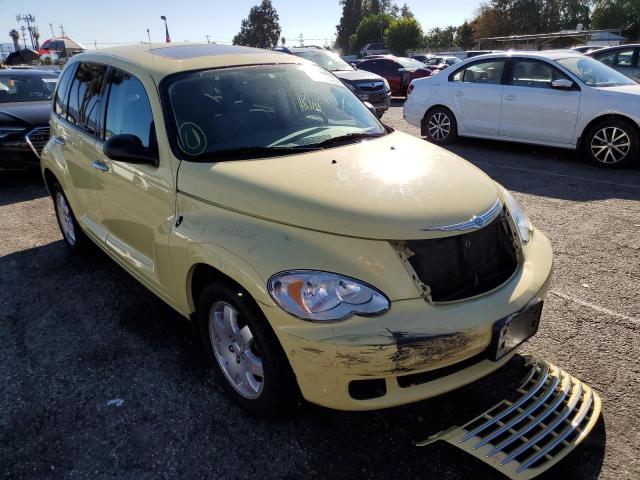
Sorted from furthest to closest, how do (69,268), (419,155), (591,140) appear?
(591,140), (69,268), (419,155)

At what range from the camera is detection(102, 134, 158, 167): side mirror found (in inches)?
109

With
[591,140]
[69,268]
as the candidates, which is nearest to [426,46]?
[591,140]

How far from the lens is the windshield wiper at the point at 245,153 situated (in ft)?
9.02

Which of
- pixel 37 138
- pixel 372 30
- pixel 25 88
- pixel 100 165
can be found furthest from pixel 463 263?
pixel 372 30

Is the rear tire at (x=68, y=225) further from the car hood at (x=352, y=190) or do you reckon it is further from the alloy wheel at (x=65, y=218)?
the car hood at (x=352, y=190)

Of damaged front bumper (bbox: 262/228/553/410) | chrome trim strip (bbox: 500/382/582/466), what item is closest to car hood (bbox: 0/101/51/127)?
damaged front bumper (bbox: 262/228/553/410)

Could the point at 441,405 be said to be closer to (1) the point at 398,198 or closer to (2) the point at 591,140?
(1) the point at 398,198

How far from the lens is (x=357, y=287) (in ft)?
6.82

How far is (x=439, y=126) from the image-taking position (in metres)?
9.28

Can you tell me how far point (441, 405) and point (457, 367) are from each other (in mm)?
510

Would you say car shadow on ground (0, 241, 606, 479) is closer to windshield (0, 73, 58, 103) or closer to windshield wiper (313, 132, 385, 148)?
windshield wiper (313, 132, 385, 148)

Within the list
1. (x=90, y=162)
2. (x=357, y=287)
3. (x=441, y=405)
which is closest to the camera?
(x=357, y=287)

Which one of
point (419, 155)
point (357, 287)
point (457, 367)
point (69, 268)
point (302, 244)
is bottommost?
point (69, 268)

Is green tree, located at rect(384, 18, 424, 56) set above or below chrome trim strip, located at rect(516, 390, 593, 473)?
above
